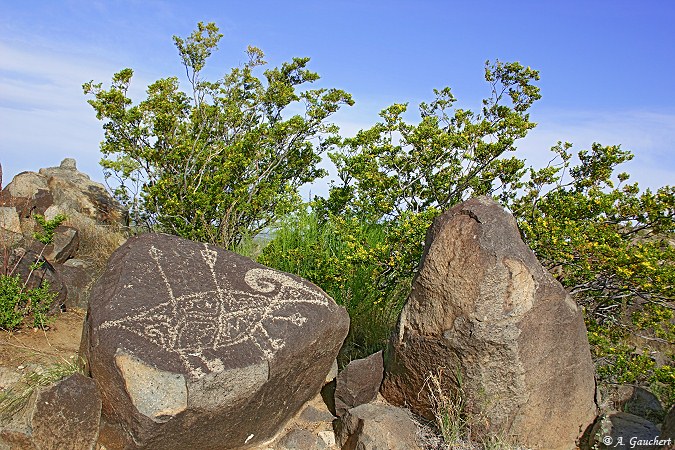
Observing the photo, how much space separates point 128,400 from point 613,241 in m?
3.99

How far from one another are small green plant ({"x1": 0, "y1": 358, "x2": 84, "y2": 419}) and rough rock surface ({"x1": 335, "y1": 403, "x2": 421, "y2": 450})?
73.5 inches

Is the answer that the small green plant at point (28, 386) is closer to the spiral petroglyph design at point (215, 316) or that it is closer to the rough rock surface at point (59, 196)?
the spiral petroglyph design at point (215, 316)

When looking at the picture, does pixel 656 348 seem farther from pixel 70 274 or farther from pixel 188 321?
pixel 70 274

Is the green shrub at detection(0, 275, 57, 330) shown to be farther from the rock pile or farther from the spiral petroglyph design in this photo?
the spiral petroglyph design

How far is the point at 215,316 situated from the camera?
13.9 ft

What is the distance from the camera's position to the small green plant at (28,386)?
4309 millimetres

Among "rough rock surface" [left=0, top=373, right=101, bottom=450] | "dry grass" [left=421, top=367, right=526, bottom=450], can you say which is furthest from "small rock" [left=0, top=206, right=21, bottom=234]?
"dry grass" [left=421, top=367, right=526, bottom=450]

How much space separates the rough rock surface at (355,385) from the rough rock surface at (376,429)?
0.11 m

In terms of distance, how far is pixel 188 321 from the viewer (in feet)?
13.5

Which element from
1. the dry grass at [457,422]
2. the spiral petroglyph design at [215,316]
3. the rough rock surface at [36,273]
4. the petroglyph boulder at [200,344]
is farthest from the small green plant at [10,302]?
the dry grass at [457,422]

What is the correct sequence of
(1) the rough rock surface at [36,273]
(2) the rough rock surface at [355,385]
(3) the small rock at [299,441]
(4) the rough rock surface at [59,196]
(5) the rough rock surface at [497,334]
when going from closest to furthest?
(5) the rough rock surface at [497,334], (3) the small rock at [299,441], (2) the rough rock surface at [355,385], (1) the rough rock surface at [36,273], (4) the rough rock surface at [59,196]

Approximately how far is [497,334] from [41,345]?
4.01m

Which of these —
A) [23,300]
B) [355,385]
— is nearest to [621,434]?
[355,385]

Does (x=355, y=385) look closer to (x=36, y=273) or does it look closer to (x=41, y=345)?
(x=41, y=345)
